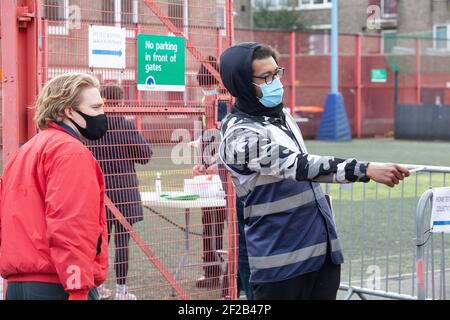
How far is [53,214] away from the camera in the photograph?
12.7ft

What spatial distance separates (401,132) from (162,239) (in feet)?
92.8

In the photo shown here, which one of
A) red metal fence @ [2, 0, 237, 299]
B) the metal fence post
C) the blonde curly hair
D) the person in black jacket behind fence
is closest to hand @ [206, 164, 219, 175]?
red metal fence @ [2, 0, 237, 299]

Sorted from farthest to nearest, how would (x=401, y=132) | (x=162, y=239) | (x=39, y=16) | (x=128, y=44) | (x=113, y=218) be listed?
(x=401, y=132) < (x=162, y=239) < (x=113, y=218) < (x=128, y=44) < (x=39, y=16)

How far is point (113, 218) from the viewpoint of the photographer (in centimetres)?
674

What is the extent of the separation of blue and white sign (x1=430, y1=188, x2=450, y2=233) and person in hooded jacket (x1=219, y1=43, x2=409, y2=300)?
137 centimetres

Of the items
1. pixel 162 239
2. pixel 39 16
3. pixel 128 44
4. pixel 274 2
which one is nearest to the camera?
pixel 39 16

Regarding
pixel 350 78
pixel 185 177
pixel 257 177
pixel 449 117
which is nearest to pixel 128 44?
pixel 185 177

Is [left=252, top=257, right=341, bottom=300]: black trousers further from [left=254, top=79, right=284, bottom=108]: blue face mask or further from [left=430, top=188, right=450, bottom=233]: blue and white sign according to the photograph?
[left=430, top=188, right=450, bottom=233]: blue and white sign

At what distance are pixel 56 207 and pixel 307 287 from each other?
4.10 feet

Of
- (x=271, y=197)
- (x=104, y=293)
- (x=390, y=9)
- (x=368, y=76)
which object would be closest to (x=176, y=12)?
(x=104, y=293)

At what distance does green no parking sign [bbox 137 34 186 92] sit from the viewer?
6.37 m

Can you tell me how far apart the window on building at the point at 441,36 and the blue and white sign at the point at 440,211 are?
33963 mm

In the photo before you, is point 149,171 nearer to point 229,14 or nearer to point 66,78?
point 229,14

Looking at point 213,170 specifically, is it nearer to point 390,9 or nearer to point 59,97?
point 59,97
